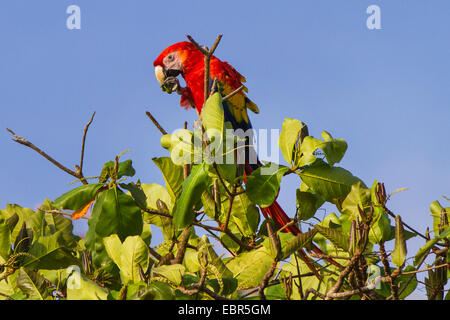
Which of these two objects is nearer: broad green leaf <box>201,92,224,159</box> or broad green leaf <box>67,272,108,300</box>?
broad green leaf <box>67,272,108,300</box>

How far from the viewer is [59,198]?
1648 millimetres

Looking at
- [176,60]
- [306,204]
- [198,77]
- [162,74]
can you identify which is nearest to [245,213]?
[306,204]

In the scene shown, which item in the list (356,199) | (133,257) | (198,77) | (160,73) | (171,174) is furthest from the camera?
(160,73)

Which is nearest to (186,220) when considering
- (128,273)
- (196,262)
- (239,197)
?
(196,262)

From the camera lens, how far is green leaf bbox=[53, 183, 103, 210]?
161cm

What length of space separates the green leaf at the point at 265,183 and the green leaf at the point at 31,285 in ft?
2.40

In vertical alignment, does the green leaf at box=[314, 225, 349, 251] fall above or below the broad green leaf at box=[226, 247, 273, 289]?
above

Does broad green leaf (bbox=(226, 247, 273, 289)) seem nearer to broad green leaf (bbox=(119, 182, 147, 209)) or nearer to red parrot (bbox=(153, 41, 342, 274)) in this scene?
broad green leaf (bbox=(119, 182, 147, 209))

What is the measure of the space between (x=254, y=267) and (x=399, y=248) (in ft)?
1.61

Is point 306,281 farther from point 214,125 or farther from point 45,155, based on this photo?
point 45,155

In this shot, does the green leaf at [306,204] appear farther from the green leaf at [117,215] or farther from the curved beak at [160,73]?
the curved beak at [160,73]

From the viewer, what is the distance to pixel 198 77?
4.23 metres

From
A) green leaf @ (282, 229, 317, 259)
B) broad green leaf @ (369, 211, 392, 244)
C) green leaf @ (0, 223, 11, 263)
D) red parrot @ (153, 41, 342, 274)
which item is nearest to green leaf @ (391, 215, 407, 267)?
broad green leaf @ (369, 211, 392, 244)

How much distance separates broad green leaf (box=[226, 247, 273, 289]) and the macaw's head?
3.02m
